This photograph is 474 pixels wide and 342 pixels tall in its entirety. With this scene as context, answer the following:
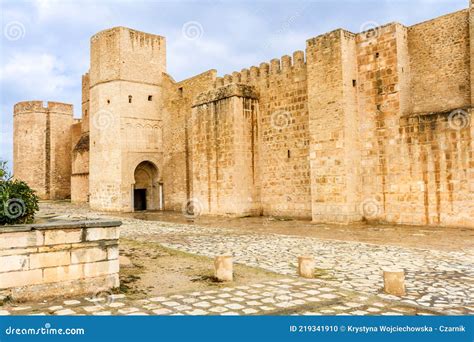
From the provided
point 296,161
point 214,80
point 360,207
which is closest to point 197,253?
point 360,207

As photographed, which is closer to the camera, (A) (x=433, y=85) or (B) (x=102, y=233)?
(B) (x=102, y=233)

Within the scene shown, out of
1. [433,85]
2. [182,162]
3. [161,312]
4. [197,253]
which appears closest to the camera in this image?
[161,312]

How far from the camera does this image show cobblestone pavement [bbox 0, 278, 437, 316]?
171 inches

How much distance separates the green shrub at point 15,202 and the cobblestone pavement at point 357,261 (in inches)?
36.8

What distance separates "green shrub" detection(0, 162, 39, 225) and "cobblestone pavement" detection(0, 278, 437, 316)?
1.10m

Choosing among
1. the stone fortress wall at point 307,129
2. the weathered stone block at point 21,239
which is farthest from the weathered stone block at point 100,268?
the stone fortress wall at point 307,129

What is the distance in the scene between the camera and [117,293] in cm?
518

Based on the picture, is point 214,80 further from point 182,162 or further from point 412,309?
point 412,309

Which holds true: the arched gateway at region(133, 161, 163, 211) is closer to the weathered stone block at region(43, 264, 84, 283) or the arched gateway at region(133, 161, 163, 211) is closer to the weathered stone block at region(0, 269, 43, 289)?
the weathered stone block at region(43, 264, 84, 283)

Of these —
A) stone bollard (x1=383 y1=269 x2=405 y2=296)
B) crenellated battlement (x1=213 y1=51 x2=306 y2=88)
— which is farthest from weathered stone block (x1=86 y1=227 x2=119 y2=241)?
crenellated battlement (x1=213 y1=51 x2=306 y2=88)

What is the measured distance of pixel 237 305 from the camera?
15.0ft

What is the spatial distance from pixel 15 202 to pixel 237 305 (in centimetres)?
296

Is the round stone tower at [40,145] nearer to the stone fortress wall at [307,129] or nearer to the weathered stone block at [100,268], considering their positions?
the stone fortress wall at [307,129]

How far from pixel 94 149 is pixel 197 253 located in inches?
713
